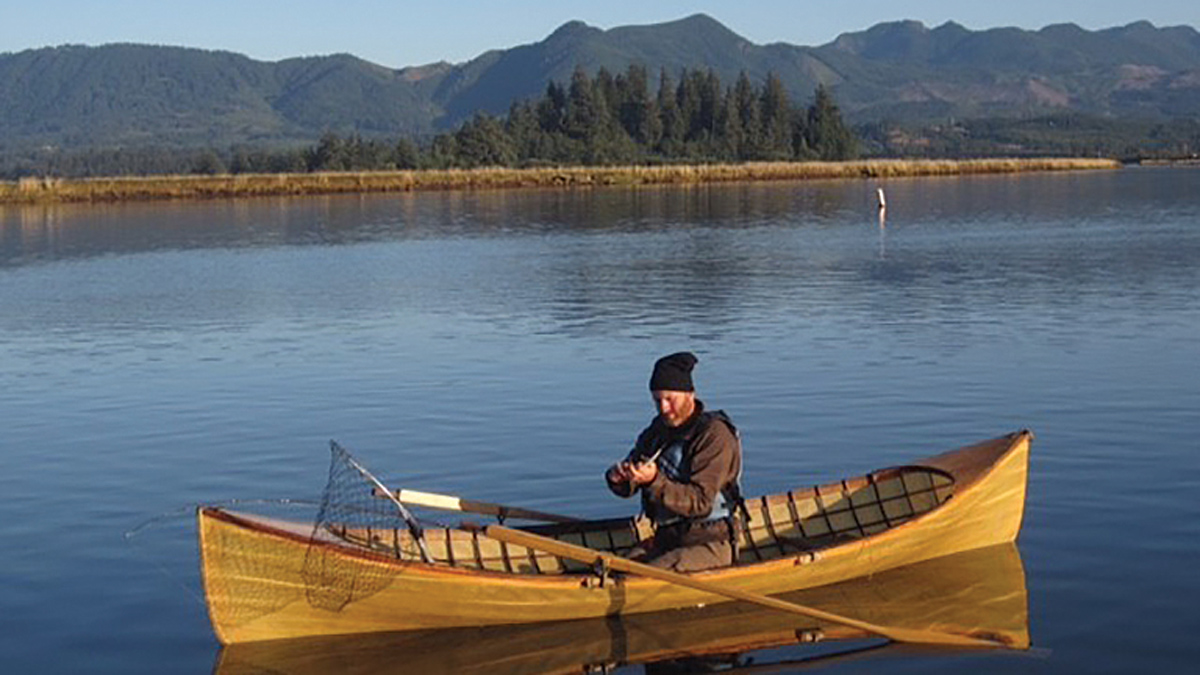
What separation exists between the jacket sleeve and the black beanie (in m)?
0.46

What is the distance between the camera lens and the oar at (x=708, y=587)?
44.3 feet

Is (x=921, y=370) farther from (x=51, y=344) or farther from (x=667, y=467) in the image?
(x=51, y=344)

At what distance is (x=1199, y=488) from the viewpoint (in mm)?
18172

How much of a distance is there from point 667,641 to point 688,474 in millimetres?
1496

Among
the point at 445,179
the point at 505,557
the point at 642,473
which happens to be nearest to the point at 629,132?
the point at 445,179

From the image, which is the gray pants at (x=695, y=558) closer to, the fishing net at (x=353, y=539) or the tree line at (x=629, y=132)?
the fishing net at (x=353, y=539)

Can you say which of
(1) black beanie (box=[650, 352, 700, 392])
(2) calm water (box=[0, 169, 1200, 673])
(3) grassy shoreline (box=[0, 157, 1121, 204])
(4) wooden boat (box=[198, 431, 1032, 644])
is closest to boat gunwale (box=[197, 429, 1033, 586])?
(4) wooden boat (box=[198, 431, 1032, 644])

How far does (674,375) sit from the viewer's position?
45.5ft

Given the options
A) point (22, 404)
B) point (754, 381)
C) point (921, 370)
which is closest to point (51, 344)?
point (22, 404)

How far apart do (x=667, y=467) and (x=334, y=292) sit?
31755 mm

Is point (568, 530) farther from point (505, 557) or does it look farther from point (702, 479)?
point (702, 479)

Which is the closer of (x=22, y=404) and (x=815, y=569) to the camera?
(x=815, y=569)

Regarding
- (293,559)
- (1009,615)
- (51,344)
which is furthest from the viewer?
(51,344)

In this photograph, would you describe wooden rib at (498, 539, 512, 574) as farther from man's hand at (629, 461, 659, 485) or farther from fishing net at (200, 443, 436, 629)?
man's hand at (629, 461, 659, 485)
